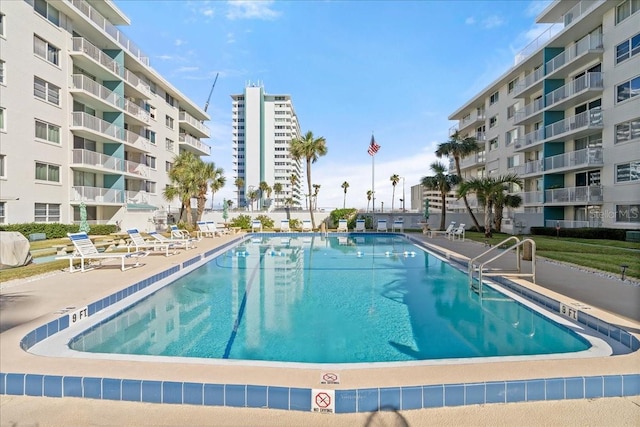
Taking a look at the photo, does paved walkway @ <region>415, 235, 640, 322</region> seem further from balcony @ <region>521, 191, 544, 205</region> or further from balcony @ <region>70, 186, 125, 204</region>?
balcony @ <region>70, 186, 125, 204</region>

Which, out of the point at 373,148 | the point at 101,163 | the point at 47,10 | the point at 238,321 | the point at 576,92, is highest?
the point at 47,10

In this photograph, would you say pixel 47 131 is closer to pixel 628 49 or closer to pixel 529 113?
pixel 628 49

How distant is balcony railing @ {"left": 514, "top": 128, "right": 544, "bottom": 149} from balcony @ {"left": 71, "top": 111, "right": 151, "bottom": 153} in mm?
30438

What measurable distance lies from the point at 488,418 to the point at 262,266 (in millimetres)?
10159

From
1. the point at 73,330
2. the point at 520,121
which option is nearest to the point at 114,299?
the point at 73,330

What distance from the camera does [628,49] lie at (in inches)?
746

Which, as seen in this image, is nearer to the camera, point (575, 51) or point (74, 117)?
point (74, 117)

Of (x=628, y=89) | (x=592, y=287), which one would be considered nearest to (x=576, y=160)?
(x=628, y=89)

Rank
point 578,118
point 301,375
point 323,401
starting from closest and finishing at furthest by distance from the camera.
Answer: point 323,401 < point 301,375 < point 578,118

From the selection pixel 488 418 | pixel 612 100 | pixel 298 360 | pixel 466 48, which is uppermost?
pixel 466 48

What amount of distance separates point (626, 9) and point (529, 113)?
351 inches

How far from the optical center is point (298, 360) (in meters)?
4.86

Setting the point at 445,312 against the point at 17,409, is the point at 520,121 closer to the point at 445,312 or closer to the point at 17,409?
the point at 445,312

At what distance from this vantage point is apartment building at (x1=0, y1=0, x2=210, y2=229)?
1770 centimetres
